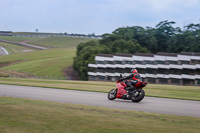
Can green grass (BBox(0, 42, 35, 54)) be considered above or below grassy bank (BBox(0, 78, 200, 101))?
above

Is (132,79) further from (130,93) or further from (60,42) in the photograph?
(60,42)

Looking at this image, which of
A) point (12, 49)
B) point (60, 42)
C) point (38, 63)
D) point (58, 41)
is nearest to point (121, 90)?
point (38, 63)

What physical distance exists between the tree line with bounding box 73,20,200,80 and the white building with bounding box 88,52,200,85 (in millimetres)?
4206

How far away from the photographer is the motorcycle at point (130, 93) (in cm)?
1418

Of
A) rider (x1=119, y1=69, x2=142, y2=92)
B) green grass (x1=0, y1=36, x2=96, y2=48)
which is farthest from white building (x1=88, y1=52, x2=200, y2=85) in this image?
green grass (x1=0, y1=36, x2=96, y2=48)

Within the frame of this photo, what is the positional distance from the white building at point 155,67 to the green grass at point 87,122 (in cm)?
4993

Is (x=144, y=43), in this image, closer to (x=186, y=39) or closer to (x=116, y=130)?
(x=186, y=39)

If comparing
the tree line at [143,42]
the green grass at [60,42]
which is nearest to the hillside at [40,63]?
the tree line at [143,42]

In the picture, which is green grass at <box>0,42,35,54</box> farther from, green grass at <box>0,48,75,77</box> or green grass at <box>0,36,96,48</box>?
green grass at <box>0,36,96,48</box>

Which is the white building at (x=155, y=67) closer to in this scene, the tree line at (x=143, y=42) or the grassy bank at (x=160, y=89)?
the tree line at (x=143, y=42)

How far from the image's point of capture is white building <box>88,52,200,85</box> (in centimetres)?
5772

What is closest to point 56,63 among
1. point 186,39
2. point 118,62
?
point 118,62

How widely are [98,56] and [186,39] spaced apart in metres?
25.2

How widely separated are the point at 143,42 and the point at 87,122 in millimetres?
89660
